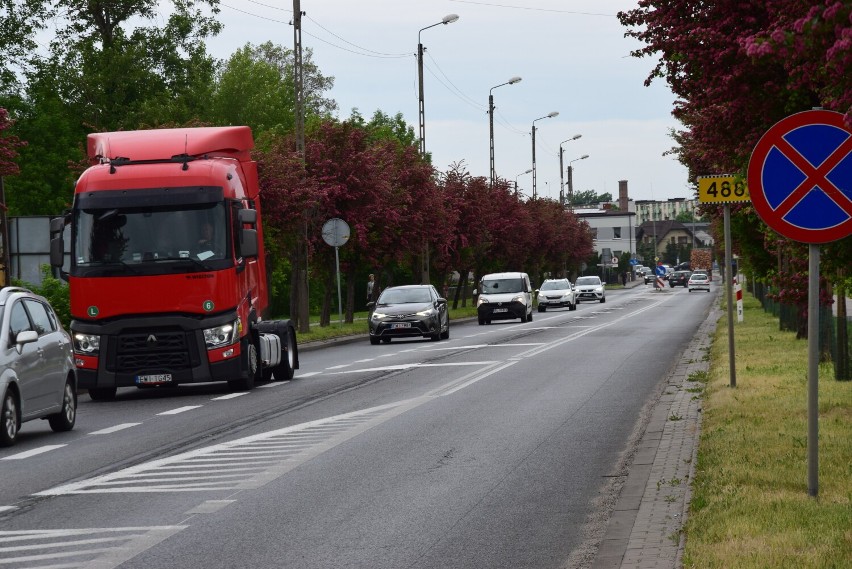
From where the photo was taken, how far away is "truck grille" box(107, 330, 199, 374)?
20047mm

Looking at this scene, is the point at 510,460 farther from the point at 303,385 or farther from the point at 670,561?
the point at 303,385

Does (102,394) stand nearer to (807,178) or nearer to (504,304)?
(807,178)

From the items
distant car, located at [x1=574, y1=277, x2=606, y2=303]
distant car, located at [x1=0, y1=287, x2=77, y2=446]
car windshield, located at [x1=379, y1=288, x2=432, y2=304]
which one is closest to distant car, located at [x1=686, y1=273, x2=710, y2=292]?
distant car, located at [x1=574, y1=277, x2=606, y2=303]

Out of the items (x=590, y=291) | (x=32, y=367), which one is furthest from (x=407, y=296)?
(x=590, y=291)

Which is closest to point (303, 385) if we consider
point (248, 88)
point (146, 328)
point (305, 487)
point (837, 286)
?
point (146, 328)

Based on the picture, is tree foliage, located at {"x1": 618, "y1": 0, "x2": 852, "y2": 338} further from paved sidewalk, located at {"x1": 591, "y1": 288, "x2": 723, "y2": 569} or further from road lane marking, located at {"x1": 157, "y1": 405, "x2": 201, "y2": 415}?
road lane marking, located at {"x1": 157, "y1": 405, "x2": 201, "y2": 415}

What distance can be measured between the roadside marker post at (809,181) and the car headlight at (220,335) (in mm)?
12121

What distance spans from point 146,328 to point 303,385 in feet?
10.0

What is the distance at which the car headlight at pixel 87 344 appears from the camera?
20109mm

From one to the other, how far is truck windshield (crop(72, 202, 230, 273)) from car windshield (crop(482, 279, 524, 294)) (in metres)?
35.4

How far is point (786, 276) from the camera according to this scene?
17.6 metres

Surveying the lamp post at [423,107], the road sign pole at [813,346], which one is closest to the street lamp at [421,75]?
the lamp post at [423,107]

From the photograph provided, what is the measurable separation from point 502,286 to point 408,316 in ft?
60.4

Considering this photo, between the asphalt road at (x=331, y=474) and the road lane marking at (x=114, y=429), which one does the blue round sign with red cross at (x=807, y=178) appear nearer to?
the asphalt road at (x=331, y=474)
